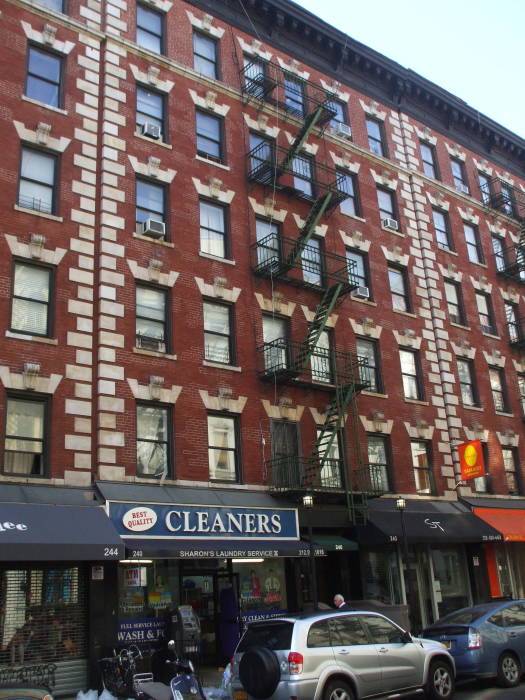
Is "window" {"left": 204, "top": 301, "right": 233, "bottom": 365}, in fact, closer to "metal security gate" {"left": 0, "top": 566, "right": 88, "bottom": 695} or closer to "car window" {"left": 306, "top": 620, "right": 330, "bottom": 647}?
"metal security gate" {"left": 0, "top": 566, "right": 88, "bottom": 695}

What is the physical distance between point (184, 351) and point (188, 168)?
244 inches

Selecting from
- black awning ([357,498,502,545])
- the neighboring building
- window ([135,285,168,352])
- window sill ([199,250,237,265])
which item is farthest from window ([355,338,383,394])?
window ([135,285,168,352])

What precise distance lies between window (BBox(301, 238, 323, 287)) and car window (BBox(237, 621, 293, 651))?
13.6 m

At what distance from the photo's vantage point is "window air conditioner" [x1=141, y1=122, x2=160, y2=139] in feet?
70.3

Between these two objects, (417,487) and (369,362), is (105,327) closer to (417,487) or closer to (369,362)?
(369,362)

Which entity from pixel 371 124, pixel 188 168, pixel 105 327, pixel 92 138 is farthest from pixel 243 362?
pixel 371 124

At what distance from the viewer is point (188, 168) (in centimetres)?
2228

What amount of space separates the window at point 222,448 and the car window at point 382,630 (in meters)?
7.52

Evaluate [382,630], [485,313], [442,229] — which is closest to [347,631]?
[382,630]

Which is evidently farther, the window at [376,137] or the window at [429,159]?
the window at [429,159]

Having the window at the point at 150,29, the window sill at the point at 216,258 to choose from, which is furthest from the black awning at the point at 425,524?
the window at the point at 150,29

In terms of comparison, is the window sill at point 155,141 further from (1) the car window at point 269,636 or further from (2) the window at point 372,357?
(1) the car window at point 269,636

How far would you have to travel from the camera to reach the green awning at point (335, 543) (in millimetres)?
20125

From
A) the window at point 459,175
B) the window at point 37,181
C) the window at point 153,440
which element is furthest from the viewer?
the window at point 459,175
